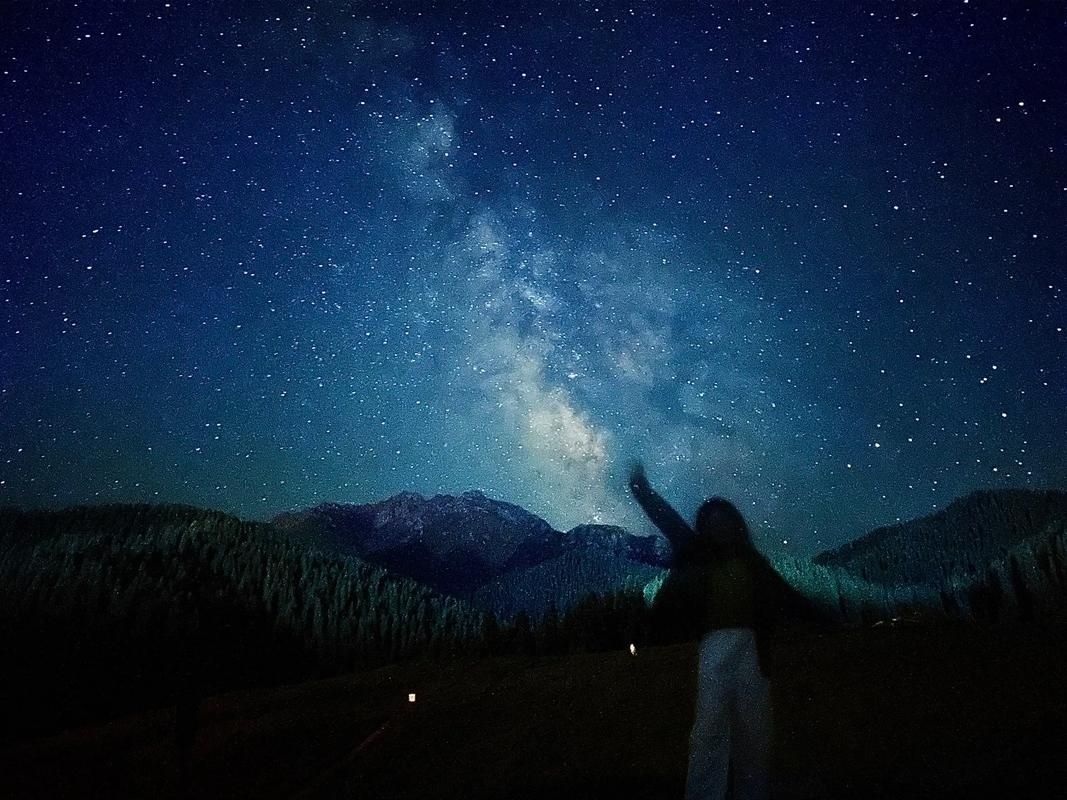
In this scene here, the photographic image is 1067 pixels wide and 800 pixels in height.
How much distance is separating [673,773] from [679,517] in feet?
19.2

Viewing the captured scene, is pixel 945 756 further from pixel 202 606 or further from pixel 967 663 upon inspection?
pixel 202 606

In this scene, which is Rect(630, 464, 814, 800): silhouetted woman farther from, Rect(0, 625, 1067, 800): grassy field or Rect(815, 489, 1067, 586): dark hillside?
Rect(815, 489, 1067, 586): dark hillside

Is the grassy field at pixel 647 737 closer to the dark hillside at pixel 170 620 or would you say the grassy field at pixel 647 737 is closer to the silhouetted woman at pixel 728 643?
the silhouetted woman at pixel 728 643

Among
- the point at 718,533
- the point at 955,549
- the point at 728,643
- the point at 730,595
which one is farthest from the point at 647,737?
the point at 955,549

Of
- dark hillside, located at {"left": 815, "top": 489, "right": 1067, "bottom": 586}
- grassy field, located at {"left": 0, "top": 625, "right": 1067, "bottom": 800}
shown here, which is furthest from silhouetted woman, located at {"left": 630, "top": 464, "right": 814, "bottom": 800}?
dark hillside, located at {"left": 815, "top": 489, "right": 1067, "bottom": 586}

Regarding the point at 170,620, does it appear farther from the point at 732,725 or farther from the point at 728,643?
the point at 728,643

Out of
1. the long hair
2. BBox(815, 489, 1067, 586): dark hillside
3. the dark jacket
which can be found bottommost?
the dark jacket

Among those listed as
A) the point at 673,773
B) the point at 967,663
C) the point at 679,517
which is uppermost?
the point at 679,517

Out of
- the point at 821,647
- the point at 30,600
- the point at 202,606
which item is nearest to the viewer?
the point at 821,647

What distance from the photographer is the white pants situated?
682 centimetres

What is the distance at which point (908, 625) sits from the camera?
27.6 metres

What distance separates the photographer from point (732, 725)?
6969 millimetres

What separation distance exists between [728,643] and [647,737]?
30.3ft

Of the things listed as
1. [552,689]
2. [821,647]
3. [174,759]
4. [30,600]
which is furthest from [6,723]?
[821,647]
